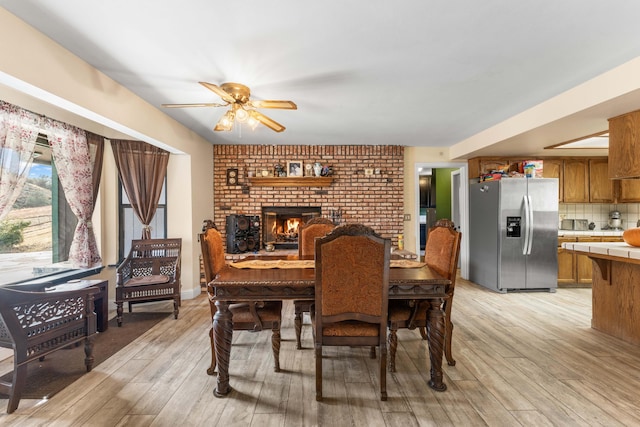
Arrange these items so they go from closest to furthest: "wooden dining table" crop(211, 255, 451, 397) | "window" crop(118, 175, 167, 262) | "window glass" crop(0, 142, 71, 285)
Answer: "wooden dining table" crop(211, 255, 451, 397)
"window glass" crop(0, 142, 71, 285)
"window" crop(118, 175, 167, 262)

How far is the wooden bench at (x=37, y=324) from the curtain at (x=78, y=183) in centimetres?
146

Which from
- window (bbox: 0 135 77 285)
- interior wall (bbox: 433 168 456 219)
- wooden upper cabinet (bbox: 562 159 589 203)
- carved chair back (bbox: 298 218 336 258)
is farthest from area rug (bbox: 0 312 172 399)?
interior wall (bbox: 433 168 456 219)

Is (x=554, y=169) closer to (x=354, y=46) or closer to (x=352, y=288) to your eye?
(x=354, y=46)

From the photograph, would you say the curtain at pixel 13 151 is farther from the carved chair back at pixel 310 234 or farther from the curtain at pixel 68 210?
the carved chair back at pixel 310 234

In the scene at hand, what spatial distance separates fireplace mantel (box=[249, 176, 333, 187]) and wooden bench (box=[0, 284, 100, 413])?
3.06 meters

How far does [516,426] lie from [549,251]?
3692mm

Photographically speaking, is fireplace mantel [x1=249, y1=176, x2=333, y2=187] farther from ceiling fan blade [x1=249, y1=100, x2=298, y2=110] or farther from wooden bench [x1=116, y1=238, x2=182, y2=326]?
ceiling fan blade [x1=249, y1=100, x2=298, y2=110]

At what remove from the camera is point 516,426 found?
169 centimetres

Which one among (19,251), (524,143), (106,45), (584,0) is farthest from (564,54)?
(19,251)

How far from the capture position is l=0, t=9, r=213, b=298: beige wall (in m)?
1.85

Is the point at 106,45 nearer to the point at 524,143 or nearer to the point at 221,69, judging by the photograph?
the point at 221,69

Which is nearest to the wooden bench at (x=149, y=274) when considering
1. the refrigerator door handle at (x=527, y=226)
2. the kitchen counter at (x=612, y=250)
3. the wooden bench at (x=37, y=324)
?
the wooden bench at (x=37, y=324)

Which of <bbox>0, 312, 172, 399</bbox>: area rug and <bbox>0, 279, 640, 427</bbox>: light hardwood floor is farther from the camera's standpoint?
<bbox>0, 312, 172, 399</bbox>: area rug

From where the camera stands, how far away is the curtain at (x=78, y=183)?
318cm
